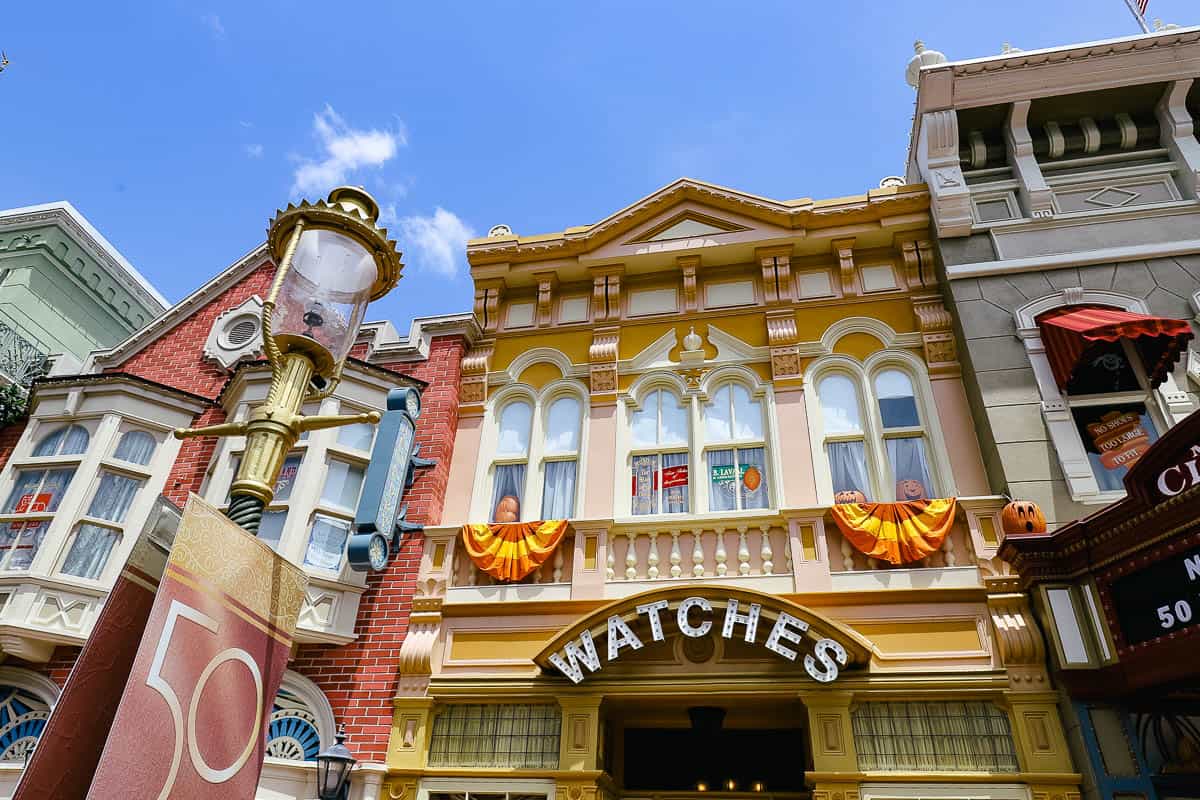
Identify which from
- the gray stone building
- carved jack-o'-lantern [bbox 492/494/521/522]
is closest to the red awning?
the gray stone building

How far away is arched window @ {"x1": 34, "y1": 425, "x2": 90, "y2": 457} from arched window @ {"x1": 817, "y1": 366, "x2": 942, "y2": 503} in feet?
33.8

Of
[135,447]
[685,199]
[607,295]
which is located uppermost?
[685,199]

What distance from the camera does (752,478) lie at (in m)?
9.29

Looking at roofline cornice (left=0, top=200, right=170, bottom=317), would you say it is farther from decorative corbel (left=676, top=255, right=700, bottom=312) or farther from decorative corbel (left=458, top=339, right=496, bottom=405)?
decorative corbel (left=676, top=255, right=700, bottom=312)

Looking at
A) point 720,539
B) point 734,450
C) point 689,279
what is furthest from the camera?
point 689,279

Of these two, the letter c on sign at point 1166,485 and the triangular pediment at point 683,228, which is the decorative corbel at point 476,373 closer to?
the triangular pediment at point 683,228

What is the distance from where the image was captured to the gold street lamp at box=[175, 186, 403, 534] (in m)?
4.24

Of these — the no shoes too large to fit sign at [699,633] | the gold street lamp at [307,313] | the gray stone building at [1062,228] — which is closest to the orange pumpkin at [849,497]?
the gray stone building at [1062,228]

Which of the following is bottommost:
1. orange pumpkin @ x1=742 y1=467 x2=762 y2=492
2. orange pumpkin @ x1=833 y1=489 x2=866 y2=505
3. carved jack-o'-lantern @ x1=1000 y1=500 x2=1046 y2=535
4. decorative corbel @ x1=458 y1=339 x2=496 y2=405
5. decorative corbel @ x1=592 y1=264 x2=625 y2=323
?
carved jack-o'-lantern @ x1=1000 y1=500 x2=1046 y2=535

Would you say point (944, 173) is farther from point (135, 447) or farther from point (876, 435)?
point (135, 447)

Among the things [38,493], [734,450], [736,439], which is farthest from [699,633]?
[38,493]

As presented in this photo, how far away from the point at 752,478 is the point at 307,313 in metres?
6.08

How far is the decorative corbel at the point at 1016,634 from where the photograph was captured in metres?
7.27

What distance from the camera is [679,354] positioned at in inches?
412
